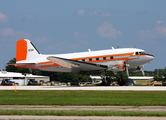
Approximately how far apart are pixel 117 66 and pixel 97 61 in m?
3.90

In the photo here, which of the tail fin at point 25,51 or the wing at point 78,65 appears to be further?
the tail fin at point 25,51

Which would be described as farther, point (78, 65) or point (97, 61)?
point (97, 61)

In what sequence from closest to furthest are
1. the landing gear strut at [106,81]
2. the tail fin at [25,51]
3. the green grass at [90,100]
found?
the green grass at [90,100], the landing gear strut at [106,81], the tail fin at [25,51]

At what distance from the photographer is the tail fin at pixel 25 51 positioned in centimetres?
4694

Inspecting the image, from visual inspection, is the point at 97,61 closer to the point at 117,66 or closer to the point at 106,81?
the point at 117,66

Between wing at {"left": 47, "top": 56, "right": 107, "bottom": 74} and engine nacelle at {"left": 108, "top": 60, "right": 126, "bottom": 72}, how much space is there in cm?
108

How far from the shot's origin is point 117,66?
3909 centimetres

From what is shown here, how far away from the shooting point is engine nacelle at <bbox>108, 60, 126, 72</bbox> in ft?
127

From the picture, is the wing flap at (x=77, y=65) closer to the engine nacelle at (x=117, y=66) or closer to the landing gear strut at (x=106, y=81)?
the engine nacelle at (x=117, y=66)

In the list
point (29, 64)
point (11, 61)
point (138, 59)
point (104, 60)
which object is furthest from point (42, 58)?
point (11, 61)

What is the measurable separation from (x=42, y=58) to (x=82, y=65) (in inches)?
380

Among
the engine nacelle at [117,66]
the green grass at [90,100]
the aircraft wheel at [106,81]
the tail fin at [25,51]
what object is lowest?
the green grass at [90,100]

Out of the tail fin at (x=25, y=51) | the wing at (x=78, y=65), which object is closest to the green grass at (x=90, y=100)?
the wing at (x=78, y=65)

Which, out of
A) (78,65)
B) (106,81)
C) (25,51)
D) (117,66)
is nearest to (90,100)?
(117,66)
